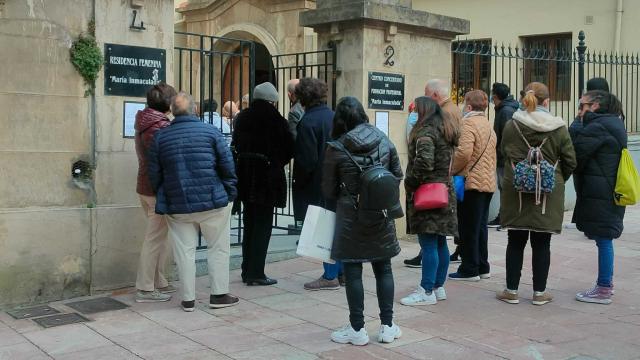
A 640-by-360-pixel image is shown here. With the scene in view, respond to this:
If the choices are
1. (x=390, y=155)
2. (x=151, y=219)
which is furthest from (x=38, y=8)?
(x=390, y=155)

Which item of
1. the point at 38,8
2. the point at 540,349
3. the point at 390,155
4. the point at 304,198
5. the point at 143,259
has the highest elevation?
the point at 38,8

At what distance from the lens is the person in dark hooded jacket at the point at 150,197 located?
20.3ft

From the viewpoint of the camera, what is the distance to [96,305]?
621 centimetres

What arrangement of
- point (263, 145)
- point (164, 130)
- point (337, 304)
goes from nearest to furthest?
point (164, 130), point (337, 304), point (263, 145)

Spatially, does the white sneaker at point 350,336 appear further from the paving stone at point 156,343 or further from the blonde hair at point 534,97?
the blonde hair at point 534,97

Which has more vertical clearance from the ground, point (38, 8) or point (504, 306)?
point (38, 8)

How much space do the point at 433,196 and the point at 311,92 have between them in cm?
154

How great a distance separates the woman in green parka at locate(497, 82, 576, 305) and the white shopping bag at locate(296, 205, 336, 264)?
176cm

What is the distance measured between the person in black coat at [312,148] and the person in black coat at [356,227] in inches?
57.8

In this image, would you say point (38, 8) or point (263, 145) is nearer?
point (38, 8)

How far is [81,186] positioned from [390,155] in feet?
9.29

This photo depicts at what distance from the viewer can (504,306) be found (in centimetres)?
629

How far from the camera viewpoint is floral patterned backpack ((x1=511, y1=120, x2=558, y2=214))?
5.96m

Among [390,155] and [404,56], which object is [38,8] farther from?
[404,56]
